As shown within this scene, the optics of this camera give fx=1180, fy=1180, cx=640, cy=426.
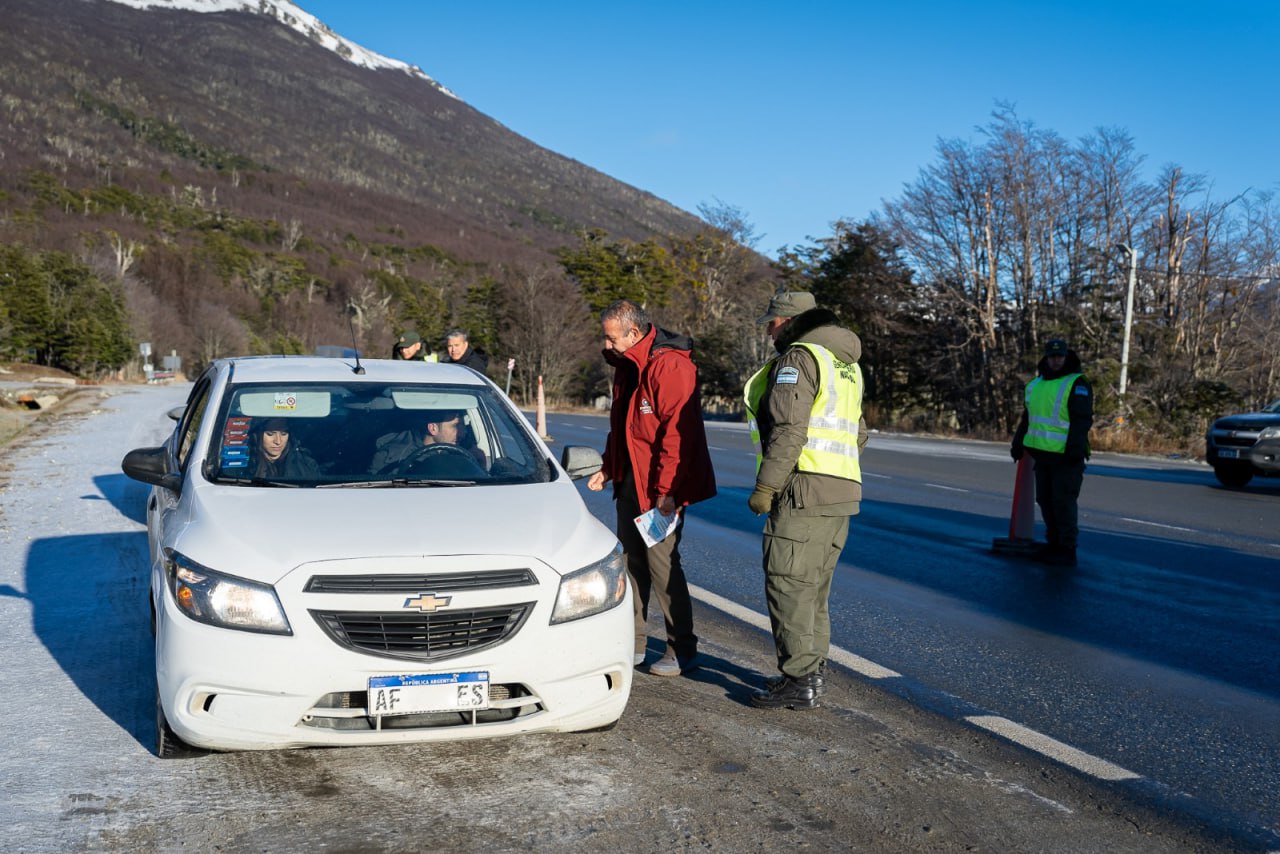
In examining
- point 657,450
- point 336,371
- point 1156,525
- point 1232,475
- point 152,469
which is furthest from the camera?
point 1232,475

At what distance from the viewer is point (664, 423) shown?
18.1ft

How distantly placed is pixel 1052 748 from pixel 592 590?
1.95 metres

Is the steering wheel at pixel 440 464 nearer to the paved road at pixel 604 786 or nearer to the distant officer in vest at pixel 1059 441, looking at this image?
the paved road at pixel 604 786

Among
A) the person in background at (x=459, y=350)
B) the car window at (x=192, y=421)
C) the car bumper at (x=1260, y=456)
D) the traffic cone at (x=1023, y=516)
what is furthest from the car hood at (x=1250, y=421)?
the car window at (x=192, y=421)

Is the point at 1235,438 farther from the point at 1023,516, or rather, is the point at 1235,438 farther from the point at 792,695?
the point at 792,695

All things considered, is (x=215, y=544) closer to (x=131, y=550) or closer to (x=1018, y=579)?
(x=131, y=550)

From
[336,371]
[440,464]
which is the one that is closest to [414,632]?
[440,464]

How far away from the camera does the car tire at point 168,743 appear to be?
419 cm

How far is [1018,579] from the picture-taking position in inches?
342

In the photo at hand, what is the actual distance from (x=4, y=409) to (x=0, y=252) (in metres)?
53.1

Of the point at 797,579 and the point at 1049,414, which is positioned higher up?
the point at 1049,414

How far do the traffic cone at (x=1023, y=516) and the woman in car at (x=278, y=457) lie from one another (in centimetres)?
646

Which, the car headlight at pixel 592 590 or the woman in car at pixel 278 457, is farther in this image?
the woman in car at pixel 278 457

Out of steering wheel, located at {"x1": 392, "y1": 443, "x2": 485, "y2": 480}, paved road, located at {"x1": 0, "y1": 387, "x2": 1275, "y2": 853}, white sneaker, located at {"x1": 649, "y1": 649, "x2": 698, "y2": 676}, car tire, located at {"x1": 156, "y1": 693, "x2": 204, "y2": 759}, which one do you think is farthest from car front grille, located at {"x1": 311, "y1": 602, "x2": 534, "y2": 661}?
white sneaker, located at {"x1": 649, "y1": 649, "x2": 698, "y2": 676}
